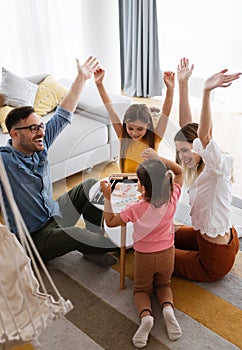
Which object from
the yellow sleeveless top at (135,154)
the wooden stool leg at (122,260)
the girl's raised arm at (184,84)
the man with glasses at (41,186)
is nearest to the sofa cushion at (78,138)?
the man with glasses at (41,186)

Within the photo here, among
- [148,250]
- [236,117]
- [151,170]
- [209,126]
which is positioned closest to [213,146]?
[209,126]

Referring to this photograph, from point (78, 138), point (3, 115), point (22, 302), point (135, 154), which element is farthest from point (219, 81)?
point (3, 115)

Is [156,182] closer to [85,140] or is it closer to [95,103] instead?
[85,140]

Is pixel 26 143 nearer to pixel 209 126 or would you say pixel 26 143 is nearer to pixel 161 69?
pixel 209 126

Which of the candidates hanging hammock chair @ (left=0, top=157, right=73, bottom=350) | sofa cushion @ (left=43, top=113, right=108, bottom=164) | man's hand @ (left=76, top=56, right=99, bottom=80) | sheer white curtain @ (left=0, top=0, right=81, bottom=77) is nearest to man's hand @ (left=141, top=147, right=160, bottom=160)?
man's hand @ (left=76, top=56, right=99, bottom=80)

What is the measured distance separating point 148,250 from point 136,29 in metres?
3.11

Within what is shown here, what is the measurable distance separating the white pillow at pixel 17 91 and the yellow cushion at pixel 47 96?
0.05 m

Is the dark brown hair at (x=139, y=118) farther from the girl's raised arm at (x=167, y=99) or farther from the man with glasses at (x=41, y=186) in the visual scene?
the man with glasses at (x=41, y=186)

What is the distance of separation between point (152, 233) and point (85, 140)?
1402mm

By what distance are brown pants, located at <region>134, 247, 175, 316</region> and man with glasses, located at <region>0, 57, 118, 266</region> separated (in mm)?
321

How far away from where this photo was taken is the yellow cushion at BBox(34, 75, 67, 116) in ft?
11.9

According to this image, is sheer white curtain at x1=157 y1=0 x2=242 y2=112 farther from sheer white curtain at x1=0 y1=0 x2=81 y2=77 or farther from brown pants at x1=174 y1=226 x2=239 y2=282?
brown pants at x1=174 y1=226 x2=239 y2=282

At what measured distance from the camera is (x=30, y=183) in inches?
104

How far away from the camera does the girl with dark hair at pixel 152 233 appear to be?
219cm
